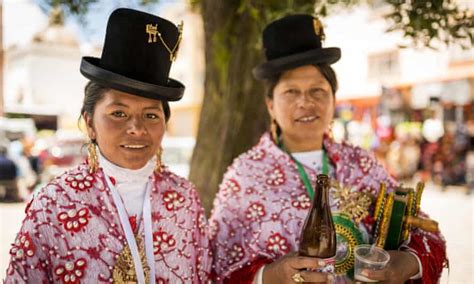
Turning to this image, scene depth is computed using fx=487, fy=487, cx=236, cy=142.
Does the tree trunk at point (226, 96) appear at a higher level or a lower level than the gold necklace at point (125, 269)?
higher

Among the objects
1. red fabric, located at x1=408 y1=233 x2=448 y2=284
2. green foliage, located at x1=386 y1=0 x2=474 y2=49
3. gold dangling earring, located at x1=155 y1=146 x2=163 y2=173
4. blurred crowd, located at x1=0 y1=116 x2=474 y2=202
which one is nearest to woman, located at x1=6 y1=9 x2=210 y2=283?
gold dangling earring, located at x1=155 y1=146 x2=163 y2=173

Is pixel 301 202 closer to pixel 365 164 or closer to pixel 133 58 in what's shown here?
pixel 365 164

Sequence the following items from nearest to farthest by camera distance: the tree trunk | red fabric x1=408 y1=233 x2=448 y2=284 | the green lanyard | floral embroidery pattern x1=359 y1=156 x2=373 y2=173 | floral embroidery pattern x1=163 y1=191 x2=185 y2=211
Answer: floral embroidery pattern x1=163 y1=191 x2=185 y2=211
red fabric x1=408 y1=233 x2=448 y2=284
the green lanyard
floral embroidery pattern x1=359 y1=156 x2=373 y2=173
the tree trunk

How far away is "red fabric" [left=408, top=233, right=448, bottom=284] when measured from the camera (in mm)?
2572

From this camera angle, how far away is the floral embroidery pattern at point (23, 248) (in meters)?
2.00

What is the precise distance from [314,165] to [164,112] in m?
1.04

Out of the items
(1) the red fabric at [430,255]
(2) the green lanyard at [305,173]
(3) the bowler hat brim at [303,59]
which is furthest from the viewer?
(2) the green lanyard at [305,173]

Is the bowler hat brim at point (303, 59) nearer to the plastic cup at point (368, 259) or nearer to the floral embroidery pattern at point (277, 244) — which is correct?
the floral embroidery pattern at point (277, 244)

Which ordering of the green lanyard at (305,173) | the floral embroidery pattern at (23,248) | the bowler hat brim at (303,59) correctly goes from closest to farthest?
1. the floral embroidery pattern at (23,248)
2. the bowler hat brim at (303,59)
3. the green lanyard at (305,173)

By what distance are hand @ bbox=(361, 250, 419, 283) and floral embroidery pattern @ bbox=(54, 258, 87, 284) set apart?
131cm

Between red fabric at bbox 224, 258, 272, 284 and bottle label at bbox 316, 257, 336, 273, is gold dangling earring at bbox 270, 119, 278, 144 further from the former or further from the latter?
bottle label at bbox 316, 257, 336, 273

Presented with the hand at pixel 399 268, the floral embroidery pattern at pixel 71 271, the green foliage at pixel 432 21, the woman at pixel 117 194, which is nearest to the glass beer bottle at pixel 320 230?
the hand at pixel 399 268

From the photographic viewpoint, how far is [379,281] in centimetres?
213

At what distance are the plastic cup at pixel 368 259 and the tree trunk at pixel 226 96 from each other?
7.16ft
